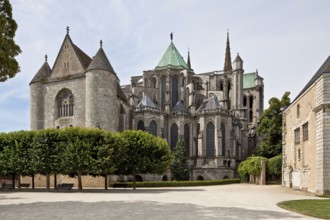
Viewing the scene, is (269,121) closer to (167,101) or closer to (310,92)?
(167,101)

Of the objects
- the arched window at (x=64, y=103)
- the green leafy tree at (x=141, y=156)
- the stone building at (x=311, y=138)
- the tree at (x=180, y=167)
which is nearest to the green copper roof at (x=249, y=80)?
the tree at (x=180, y=167)

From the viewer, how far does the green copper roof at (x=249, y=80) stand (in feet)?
285

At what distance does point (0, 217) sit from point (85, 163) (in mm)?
16467

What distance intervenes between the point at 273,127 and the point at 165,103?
2335cm

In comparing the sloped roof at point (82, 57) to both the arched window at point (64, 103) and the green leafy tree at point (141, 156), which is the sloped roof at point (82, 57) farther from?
the green leafy tree at point (141, 156)

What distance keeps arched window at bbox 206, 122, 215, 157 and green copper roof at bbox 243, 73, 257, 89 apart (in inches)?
1016

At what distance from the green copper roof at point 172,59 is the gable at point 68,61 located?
85.5 feet

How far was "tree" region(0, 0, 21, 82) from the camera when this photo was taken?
17.2 meters

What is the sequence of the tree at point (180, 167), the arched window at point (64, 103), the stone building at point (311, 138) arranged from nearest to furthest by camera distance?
1. the stone building at point (311, 138)
2. the arched window at point (64, 103)
3. the tree at point (180, 167)

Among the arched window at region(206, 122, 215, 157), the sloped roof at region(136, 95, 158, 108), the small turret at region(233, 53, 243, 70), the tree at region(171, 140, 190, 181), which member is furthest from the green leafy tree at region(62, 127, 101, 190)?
the small turret at region(233, 53, 243, 70)

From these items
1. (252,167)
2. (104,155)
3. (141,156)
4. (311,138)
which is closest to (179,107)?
(252,167)

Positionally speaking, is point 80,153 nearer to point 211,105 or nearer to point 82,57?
point 82,57

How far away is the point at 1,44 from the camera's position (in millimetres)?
16641

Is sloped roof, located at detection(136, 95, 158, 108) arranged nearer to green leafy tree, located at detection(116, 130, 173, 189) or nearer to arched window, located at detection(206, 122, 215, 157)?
arched window, located at detection(206, 122, 215, 157)
